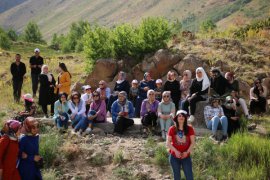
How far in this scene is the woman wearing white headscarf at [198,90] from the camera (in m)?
10.5

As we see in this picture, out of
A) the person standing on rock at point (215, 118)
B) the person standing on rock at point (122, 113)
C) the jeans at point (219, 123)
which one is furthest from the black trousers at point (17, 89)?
the jeans at point (219, 123)

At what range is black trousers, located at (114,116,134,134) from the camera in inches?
405

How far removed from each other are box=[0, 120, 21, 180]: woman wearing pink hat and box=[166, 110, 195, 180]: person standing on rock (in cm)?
258

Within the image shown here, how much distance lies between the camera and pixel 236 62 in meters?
14.6

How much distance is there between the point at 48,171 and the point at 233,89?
537 cm

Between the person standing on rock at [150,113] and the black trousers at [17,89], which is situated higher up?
the black trousers at [17,89]

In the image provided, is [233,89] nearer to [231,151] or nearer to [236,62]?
[231,151]

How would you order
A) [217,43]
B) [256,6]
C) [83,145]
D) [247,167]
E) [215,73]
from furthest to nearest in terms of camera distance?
[256,6], [217,43], [215,73], [83,145], [247,167]

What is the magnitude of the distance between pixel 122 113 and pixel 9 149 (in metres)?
4.60

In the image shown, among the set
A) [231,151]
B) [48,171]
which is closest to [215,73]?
[231,151]

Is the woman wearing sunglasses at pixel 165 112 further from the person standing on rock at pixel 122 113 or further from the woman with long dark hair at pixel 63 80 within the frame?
the woman with long dark hair at pixel 63 80

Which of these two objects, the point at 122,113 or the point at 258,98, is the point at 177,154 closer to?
the point at 122,113

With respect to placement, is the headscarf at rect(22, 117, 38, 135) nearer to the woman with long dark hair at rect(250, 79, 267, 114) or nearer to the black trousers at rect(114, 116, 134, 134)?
the black trousers at rect(114, 116, 134, 134)

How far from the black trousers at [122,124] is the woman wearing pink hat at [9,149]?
442cm
